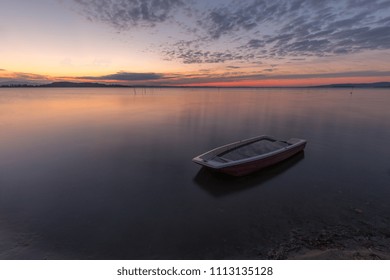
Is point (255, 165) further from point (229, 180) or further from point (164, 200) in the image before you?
point (164, 200)

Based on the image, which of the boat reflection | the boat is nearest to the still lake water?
the boat reflection

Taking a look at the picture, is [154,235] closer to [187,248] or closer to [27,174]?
[187,248]

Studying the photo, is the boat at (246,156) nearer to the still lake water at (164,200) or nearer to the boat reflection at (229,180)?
the boat reflection at (229,180)

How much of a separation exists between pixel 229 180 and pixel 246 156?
2717mm

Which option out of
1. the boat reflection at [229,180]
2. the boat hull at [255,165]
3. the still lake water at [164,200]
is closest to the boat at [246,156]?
the boat hull at [255,165]

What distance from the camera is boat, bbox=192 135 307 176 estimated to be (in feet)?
45.8

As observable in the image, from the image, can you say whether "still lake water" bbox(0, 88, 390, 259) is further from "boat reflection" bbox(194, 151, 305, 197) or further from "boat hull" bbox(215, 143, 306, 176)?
"boat hull" bbox(215, 143, 306, 176)

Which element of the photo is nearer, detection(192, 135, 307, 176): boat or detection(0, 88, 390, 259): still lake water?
detection(0, 88, 390, 259): still lake water

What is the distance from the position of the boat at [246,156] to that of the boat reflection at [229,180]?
47cm

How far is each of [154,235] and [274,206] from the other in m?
6.85

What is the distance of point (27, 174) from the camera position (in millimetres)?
14664

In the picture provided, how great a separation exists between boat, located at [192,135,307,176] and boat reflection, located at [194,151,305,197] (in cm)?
47
